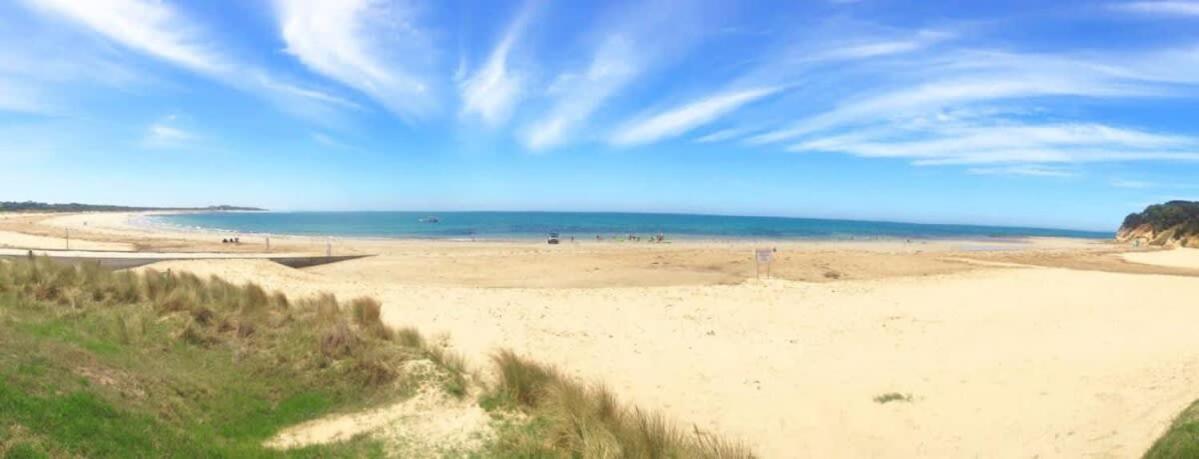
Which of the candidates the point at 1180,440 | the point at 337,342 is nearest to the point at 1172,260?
the point at 1180,440

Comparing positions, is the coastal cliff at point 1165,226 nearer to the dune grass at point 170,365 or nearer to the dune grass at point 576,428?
the dune grass at point 576,428

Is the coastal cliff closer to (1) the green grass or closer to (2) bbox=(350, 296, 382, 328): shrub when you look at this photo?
(1) the green grass

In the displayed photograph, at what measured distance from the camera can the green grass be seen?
499 cm

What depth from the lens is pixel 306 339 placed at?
28.5 ft

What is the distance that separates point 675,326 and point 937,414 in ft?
19.0

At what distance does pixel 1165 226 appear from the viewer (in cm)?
5684

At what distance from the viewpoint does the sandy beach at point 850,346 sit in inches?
287

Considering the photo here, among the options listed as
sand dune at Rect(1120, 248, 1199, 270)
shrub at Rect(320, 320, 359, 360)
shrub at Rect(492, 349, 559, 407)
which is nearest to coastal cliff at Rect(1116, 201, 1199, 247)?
sand dune at Rect(1120, 248, 1199, 270)

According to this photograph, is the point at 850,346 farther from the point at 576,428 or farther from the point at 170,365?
the point at 170,365

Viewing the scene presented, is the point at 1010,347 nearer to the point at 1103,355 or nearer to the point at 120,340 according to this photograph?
the point at 1103,355

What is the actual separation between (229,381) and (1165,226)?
7405cm

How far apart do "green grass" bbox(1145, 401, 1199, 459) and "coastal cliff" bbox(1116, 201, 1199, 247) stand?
184 ft

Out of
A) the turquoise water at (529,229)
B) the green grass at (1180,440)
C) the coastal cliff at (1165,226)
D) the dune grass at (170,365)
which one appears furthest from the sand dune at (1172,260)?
the dune grass at (170,365)

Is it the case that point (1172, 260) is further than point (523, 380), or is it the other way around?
point (1172, 260)
